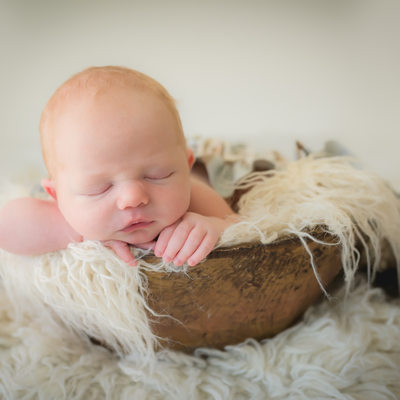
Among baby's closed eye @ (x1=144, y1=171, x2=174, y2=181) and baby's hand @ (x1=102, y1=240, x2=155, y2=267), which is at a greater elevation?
baby's closed eye @ (x1=144, y1=171, x2=174, y2=181)

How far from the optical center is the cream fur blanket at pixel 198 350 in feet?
1.81

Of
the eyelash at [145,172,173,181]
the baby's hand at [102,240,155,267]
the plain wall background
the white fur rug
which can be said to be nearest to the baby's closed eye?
the eyelash at [145,172,173,181]

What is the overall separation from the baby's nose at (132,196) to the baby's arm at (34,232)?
153mm

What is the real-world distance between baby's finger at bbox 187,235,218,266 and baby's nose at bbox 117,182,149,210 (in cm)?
10

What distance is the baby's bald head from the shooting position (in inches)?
20.4

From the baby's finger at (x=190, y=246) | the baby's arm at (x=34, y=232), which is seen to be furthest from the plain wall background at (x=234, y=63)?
the baby's finger at (x=190, y=246)

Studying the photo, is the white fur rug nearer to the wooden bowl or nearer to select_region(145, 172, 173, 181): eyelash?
the wooden bowl

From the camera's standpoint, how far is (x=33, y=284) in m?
0.62

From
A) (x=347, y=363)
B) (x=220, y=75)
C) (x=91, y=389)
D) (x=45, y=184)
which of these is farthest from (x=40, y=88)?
(x=347, y=363)

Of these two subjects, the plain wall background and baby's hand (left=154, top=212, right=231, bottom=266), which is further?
the plain wall background

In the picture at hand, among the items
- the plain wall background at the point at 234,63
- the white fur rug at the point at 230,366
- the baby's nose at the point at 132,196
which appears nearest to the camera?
the baby's nose at the point at 132,196

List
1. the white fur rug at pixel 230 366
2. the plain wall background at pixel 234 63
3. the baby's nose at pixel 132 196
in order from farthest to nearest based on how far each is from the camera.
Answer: the plain wall background at pixel 234 63 → the white fur rug at pixel 230 366 → the baby's nose at pixel 132 196

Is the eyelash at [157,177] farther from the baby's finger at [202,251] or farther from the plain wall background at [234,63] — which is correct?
the plain wall background at [234,63]

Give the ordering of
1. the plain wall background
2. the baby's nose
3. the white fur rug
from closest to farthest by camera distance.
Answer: the baby's nose, the white fur rug, the plain wall background
